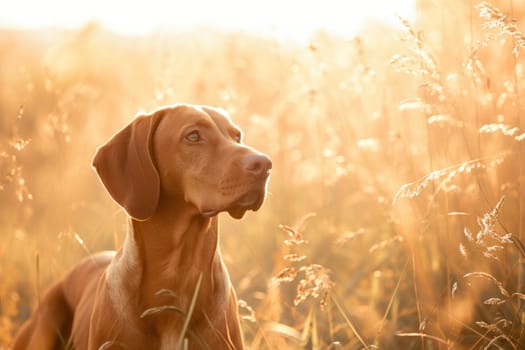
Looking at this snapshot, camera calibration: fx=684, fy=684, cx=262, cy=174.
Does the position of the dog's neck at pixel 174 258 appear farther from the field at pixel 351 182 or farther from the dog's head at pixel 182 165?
the field at pixel 351 182

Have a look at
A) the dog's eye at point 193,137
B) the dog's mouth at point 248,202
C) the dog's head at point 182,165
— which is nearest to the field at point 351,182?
the dog's mouth at point 248,202

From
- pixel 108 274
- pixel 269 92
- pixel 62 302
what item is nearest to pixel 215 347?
pixel 108 274

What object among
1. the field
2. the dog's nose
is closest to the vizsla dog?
the dog's nose

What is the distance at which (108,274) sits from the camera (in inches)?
119

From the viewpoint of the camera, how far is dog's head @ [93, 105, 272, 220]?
110 inches

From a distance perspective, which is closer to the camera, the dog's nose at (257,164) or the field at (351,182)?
the dog's nose at (257,164)

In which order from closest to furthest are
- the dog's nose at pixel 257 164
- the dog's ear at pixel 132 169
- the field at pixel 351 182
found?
the dog's nose at pixel 257 164
the dog's ear at pixel 132 169
the field at pixel 351 182

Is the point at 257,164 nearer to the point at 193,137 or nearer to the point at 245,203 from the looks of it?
the point at 245,203

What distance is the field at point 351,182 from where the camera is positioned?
10.0 feet

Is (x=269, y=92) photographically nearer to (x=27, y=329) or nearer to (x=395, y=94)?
(x=395, y=94)

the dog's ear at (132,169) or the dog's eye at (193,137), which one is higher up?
the dog's eye at (193,137)

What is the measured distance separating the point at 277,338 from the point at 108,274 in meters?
1.00

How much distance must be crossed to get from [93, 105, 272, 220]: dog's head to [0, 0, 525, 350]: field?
12.0 inches

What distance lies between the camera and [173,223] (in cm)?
301
